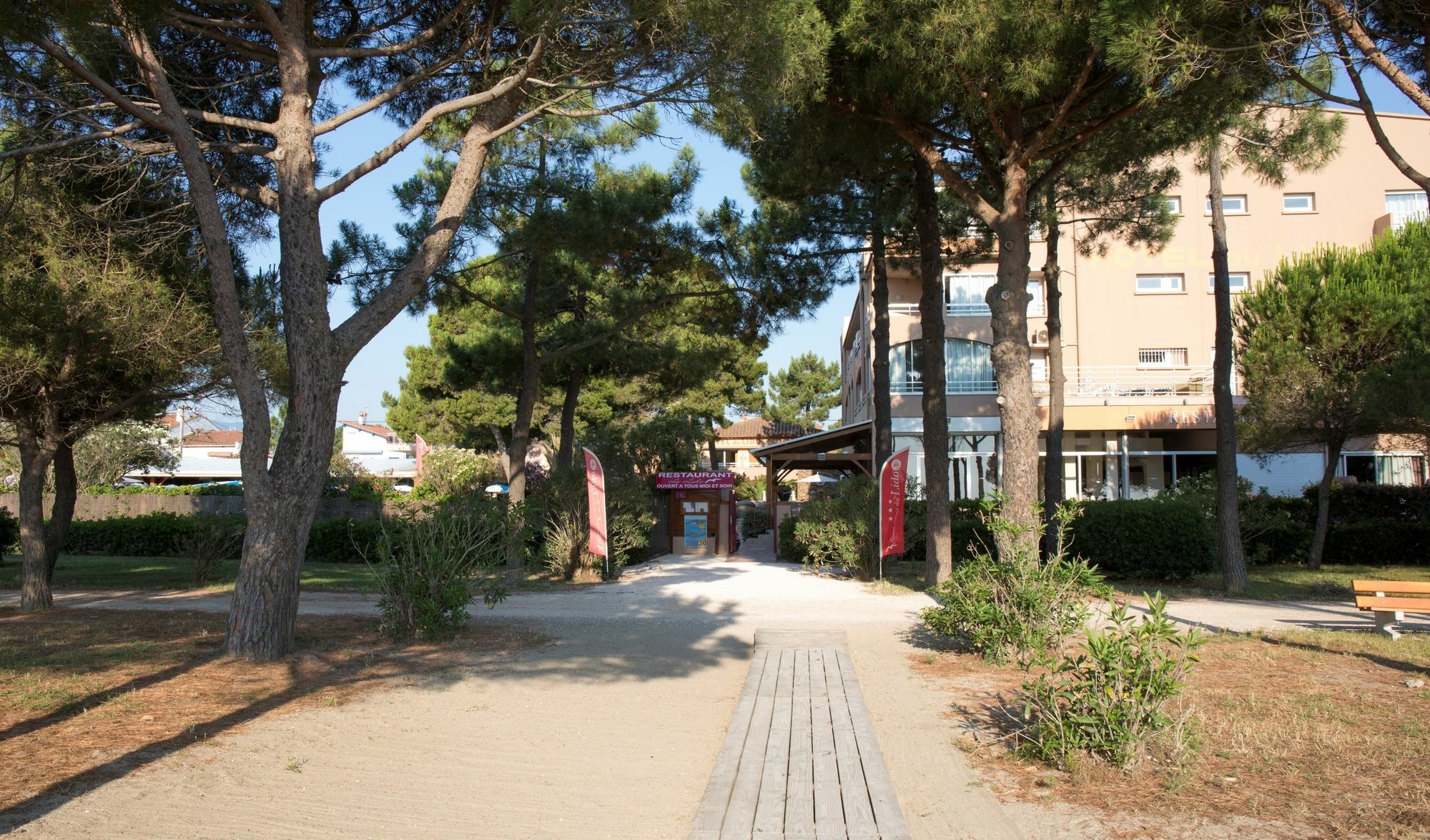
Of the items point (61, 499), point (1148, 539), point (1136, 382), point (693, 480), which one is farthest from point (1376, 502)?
point (61, 499)

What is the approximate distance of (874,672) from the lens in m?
7.68

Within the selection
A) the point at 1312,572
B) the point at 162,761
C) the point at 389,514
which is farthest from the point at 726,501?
the point at 162,761

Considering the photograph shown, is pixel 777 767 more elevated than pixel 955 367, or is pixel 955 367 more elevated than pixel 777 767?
pixel 955 367

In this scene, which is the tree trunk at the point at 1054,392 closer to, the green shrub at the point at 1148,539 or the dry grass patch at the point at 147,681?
the green shrub at the point at 1148,539

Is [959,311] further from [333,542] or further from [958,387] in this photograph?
[333,542]

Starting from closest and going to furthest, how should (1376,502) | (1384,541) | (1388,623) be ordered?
(1388,623) → (1384,541) → (1376,502)

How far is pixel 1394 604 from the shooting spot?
873 centimetres

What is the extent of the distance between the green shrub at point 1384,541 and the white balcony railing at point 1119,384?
651 cm

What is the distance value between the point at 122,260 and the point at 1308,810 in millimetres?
11832

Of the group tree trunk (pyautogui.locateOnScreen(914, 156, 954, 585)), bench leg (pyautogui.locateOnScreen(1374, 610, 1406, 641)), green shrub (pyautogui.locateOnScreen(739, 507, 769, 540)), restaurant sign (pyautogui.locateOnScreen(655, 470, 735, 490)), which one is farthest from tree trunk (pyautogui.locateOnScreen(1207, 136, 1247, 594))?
green shrub (pyautogui.locateOnScreen(739, 507, 769, 540))

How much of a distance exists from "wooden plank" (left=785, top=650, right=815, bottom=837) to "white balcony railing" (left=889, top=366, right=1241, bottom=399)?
1908cm

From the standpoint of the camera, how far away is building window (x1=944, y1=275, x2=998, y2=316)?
90.5ft

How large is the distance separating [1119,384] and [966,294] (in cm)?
500

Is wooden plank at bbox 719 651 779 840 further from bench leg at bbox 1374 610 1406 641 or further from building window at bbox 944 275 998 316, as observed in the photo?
building window at bbox 944 275 998 316
